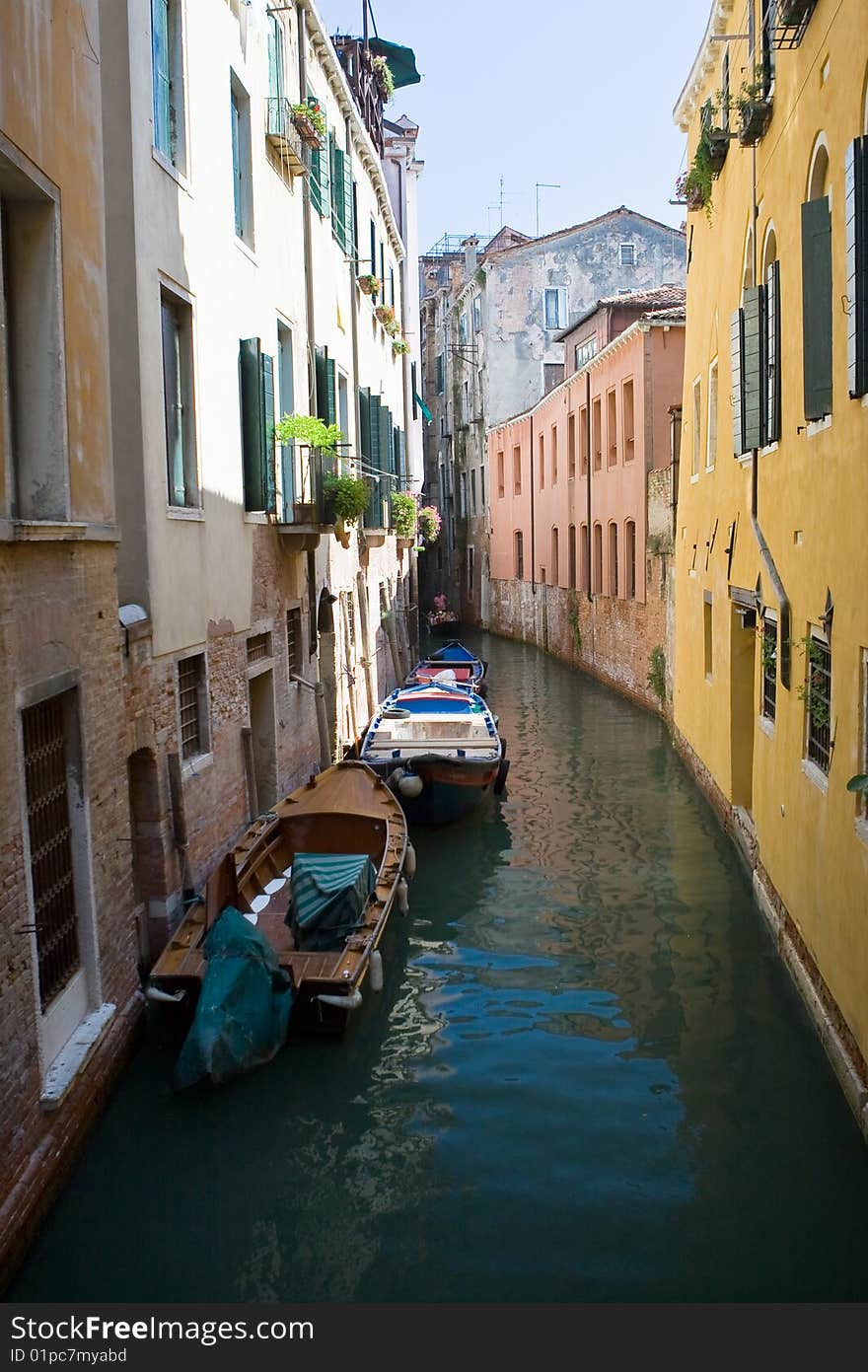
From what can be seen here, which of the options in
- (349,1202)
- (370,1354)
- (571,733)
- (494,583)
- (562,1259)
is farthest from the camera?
(494,583)

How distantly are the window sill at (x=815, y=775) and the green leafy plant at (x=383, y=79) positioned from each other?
1720 centimetres

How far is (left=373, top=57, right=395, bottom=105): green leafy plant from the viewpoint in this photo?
841 inches

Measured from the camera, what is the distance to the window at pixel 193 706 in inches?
384

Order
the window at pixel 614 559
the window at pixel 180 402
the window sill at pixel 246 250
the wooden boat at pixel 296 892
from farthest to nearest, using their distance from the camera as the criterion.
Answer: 1. the window at pixel 614 559
2. the window sill at pixel 246 250
3. the window at pixel 180 402
4. the wooden boat at pixel 296 892

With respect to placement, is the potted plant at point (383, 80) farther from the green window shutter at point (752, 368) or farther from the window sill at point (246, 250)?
the green window shutter at point (752, 368)

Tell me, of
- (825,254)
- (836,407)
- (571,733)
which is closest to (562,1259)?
(836,407)

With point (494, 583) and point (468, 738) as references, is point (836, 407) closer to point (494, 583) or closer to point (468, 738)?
point (468, 738)

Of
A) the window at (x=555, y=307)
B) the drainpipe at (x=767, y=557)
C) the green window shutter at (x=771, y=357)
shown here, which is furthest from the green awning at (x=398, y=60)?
the green window shutter at (x=771, y=357)

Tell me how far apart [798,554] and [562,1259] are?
16.3ft

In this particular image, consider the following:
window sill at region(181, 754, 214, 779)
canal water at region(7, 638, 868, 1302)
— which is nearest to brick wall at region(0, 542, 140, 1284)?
canal water at region(7, 638, 868, 1302)

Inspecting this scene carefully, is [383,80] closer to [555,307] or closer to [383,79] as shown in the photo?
[383,79]

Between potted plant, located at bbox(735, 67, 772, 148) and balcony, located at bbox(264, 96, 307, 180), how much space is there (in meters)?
4.64

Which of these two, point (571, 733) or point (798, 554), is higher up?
point (798, 554)

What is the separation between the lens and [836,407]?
7.22 metres
